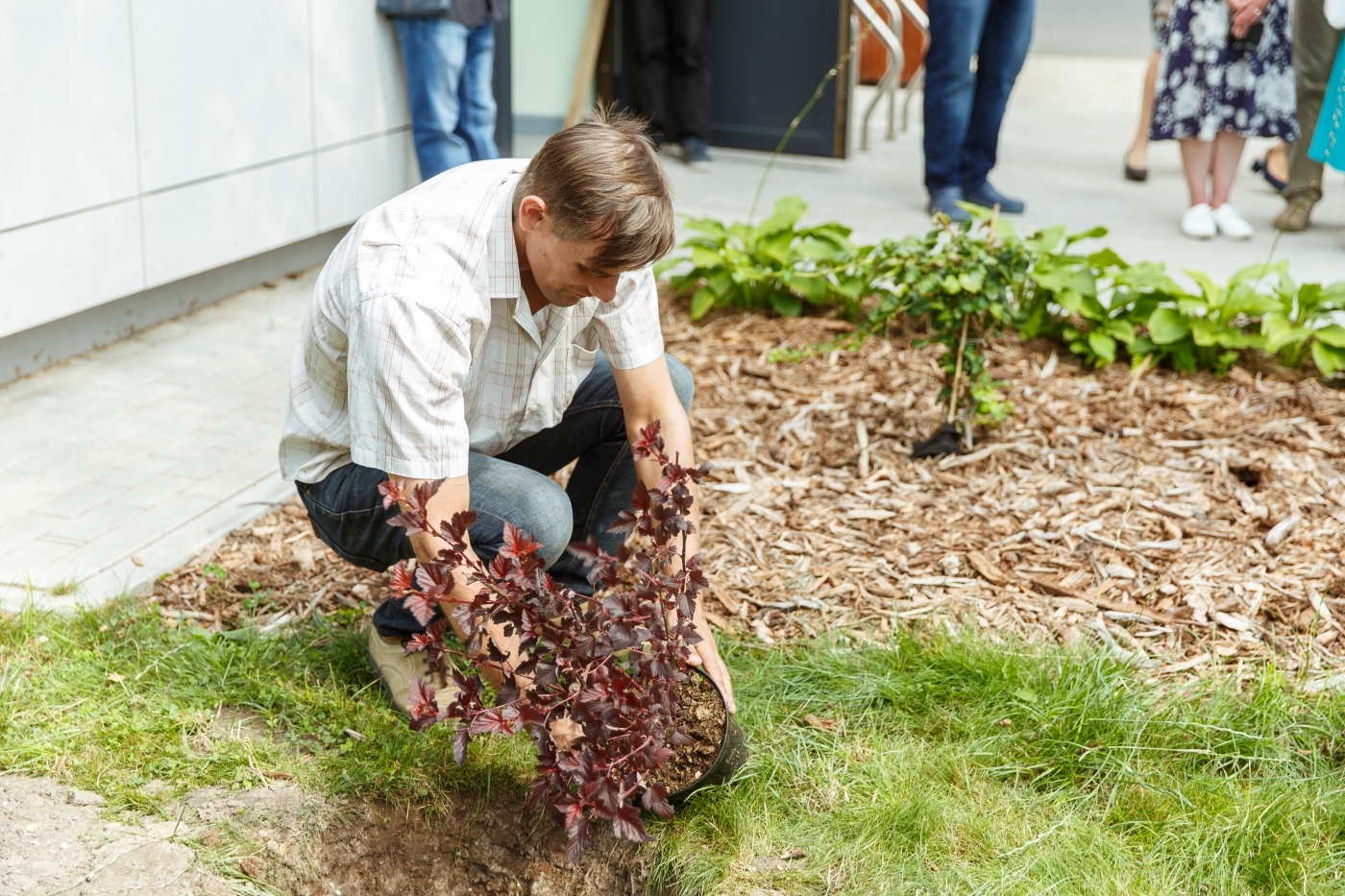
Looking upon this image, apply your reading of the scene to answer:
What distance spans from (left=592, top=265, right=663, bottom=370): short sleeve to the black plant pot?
0.61 metres

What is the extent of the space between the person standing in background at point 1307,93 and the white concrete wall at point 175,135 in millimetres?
4394

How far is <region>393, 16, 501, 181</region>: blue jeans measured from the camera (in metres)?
5.42

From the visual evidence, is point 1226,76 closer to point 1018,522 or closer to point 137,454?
point 1018,522

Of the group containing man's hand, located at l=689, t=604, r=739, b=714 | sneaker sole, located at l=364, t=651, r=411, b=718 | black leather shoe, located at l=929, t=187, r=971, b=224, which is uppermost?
black leather shoe, located at l=929, t=187, r=971, b=224

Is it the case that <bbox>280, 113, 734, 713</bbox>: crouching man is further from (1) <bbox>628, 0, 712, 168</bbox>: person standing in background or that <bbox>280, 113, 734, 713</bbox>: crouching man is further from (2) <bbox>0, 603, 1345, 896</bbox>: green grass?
(1) <bbox>628, 0, 712, 168</bbox>: person standing in background

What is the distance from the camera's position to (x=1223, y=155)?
6.14 metres

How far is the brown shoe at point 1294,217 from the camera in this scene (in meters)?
6.22

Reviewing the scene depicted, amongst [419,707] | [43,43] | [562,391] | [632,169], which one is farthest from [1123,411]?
[43,43]

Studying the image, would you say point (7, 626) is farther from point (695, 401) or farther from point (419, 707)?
point (695, 401)

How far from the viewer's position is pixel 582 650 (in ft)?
6.46

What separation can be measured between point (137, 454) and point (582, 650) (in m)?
2.29

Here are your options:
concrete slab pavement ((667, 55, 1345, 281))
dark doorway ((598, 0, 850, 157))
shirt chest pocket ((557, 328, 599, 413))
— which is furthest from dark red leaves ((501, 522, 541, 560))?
dark doorway ((598, 0, 850, 157))

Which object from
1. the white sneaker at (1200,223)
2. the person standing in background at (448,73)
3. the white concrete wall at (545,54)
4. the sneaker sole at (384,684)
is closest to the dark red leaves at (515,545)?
the sneaker sole at (384,684)

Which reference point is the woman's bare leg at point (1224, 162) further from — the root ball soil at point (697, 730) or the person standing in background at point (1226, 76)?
the root ball soil at point (697, 730)
